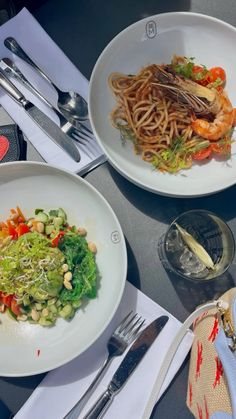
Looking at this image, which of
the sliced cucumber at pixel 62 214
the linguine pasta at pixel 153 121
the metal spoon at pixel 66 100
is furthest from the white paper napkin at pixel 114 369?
the metal spoon at pixel 66 100

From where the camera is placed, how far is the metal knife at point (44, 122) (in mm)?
1150

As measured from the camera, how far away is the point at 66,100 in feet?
3.84

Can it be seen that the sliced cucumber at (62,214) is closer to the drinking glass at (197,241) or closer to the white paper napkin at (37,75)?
the white paper napkin at (37,75)

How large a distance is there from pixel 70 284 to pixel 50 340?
15 cm

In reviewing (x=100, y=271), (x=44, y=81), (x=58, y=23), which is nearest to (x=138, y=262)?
(x=100, y=271)

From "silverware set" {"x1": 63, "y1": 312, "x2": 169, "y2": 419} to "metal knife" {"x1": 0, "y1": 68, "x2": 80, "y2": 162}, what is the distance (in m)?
0.43

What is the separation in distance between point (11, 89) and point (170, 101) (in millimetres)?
401

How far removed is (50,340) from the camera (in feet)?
3.64

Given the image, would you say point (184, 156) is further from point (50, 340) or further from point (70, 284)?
point (50, 340)

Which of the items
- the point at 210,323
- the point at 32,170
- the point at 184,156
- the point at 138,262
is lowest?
the point at 210,323

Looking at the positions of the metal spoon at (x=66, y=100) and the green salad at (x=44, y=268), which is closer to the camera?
the green salad at (x=44, y=268)

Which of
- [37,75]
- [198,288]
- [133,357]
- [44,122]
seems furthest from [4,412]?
[37,75]

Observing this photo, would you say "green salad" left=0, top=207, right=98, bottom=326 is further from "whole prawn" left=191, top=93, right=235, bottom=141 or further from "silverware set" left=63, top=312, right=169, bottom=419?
"whole prawn" left=191, top=93, right=235, bottom=141

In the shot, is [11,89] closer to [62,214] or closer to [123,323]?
[62,214]
